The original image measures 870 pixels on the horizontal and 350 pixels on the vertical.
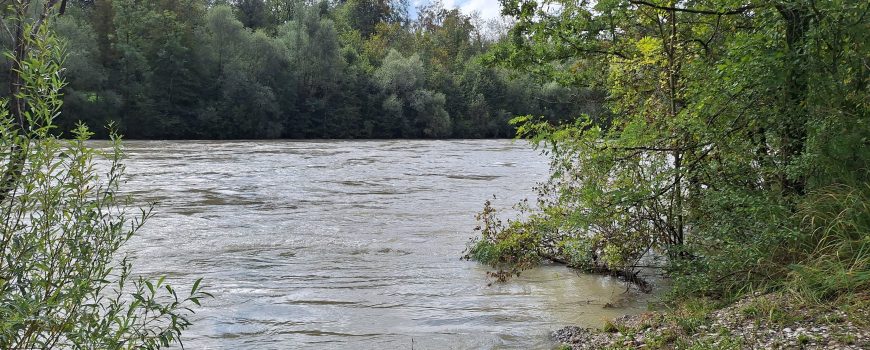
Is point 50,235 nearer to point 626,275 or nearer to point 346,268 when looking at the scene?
point 346,268

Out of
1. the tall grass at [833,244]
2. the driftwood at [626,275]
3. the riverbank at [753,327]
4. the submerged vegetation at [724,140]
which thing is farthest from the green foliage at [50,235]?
the driftwood at [626,275]

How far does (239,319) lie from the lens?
7.69 m

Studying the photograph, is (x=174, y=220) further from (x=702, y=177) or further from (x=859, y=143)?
(x=859, y=143)

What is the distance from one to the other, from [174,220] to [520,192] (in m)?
9.78

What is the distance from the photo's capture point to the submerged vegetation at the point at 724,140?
19.1 feet

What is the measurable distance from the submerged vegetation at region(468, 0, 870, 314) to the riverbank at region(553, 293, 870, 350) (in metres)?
0.28

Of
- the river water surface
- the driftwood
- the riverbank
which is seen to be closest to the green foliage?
the river water surface

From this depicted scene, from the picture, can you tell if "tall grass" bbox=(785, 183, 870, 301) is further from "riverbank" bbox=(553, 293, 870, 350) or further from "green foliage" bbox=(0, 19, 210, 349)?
"green foliage" bbox=(0, 19, 210, 349)

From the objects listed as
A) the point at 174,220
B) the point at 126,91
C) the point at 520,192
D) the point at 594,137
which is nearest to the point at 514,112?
the point at 126,91

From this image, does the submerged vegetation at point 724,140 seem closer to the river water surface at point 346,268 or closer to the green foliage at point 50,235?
the river water surface at point 346,268

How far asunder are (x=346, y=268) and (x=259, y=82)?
5011 cm

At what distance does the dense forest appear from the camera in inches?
2053

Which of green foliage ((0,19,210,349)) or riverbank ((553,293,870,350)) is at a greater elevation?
green foliage ((0,19,210,349))

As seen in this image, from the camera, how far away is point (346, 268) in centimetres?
1064
